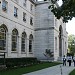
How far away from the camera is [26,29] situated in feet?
160

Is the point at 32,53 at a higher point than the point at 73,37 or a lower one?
lower

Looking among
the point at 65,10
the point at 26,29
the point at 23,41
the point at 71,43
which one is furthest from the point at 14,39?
the point at 71,43

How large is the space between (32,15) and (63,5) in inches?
1431

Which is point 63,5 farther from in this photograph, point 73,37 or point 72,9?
point 73,37

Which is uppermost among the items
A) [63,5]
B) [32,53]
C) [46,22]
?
[46,22]

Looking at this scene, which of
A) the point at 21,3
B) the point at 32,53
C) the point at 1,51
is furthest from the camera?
the point at 32,53

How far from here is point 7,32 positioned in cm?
3894

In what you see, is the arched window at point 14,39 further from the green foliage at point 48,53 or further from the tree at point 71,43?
the tree at point 71,43

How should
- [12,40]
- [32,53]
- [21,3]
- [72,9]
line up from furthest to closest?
1. [32,53]
2. [21,3]
3. [12,40]
4. [72,9]

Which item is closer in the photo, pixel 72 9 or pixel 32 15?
pixel 72 9

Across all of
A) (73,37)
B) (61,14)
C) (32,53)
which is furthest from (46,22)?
(73,37)

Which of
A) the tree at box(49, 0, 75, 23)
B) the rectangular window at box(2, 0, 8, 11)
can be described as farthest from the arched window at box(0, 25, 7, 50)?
the tree at box(49, 0, 75, 23)

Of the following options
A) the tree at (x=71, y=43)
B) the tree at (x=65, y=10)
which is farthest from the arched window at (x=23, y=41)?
the tree at (x=71, y=43)

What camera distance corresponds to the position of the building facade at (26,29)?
127 feet
